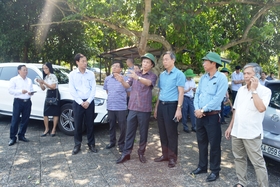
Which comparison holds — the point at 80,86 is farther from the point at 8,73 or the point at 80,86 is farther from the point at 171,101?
the point at 8,73

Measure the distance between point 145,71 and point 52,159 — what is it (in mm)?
2316

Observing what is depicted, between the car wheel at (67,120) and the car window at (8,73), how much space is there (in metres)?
2.02

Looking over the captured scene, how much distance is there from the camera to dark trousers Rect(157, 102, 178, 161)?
382cm

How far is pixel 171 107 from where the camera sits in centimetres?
380

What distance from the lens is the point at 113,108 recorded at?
4629mm

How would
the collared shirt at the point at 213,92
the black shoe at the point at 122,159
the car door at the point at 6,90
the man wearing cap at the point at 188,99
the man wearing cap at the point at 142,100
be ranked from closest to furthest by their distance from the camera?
the collared shirt at the point at 213,92, the man wearing cap at the point at 142,100, the black shoe at the point at 122,159, the man wearing cap at the point at 188,99, the car door at the point at 6,90

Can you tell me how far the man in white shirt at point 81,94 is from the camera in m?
4.41

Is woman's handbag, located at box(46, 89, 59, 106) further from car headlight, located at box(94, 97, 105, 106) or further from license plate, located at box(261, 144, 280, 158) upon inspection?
license plate, located at box(261, 144, 280, 158)

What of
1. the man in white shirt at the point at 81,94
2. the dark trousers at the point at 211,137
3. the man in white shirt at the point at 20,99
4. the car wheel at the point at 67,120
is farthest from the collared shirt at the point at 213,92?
the man in white shirt at the point at 20,99

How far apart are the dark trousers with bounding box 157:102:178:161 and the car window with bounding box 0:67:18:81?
4.67 m

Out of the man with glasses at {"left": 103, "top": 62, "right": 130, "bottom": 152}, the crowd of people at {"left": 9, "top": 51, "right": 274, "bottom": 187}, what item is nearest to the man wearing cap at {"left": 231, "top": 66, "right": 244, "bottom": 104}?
the crowd of people at {"left": 9, "top": 51, "right": 274, "bottom": 187}

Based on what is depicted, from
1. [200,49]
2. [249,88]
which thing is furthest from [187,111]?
[249,88]

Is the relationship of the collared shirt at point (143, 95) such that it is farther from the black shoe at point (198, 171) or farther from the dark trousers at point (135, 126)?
the black shoe at point (198, 171)

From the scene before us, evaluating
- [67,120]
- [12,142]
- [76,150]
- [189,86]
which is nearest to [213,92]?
[76,150]
